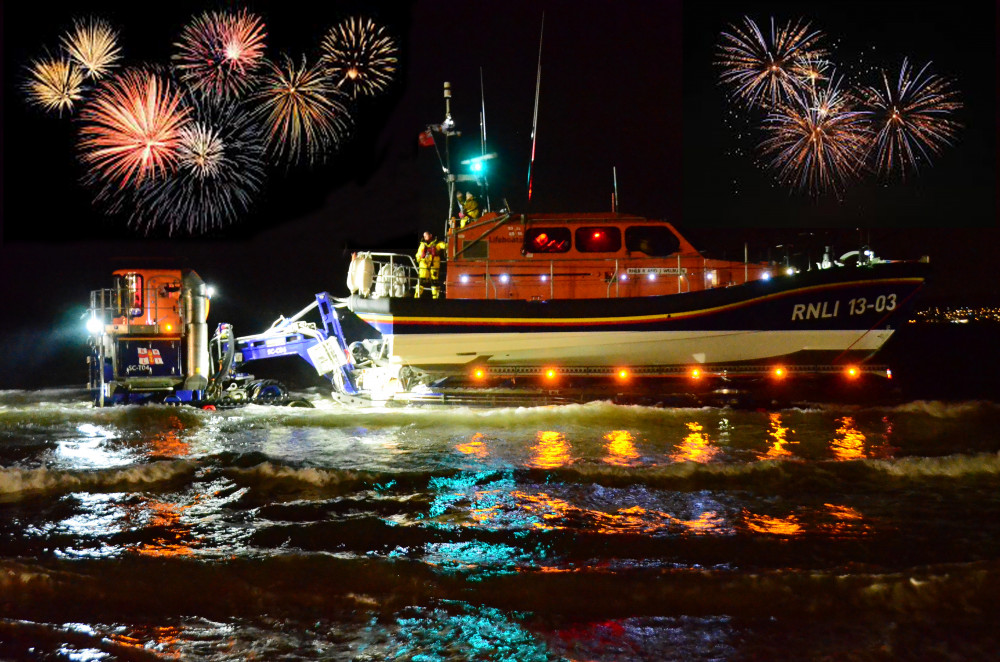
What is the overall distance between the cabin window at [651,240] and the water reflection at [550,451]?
386cm

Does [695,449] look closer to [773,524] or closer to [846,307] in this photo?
[773,524]

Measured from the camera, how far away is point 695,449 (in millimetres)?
9305

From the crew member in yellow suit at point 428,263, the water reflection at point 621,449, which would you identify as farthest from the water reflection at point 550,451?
Result: the crew member in yellow suit at point 428,263

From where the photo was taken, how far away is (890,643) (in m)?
4.46

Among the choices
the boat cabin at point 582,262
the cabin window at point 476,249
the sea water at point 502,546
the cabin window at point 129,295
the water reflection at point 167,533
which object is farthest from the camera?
the cabin window at point 476,249

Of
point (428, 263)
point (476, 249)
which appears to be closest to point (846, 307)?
point (476, 249)

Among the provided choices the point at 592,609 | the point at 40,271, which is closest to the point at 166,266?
the point at 592,609

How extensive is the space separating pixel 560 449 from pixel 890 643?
5.12 meters

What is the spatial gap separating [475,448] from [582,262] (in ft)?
14.9

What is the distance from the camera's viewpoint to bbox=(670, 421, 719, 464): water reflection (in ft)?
28.9

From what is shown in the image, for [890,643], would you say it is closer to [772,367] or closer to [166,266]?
[772,367]

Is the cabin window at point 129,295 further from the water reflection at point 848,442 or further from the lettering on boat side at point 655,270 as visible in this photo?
the water reflection at point 848,442

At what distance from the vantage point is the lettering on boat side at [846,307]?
39.1 feet

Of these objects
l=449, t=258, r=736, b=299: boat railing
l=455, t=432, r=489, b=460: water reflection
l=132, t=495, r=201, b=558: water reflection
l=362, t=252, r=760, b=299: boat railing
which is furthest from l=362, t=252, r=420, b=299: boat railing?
l=132, t=495, r=201, b=558: water reflection
